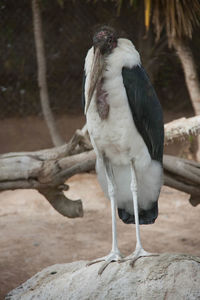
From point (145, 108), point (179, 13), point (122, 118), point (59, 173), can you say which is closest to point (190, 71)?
point (179, 13)

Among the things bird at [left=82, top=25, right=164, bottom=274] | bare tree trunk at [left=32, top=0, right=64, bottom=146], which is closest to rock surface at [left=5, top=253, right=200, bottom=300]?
bird at [left=82, top=25, right=164, bottom=274]

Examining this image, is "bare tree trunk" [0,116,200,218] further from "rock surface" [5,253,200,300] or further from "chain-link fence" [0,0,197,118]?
"chain-link fence" [0,0,197,118]

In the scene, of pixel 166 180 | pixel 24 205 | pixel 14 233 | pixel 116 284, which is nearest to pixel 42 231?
pixel 14 233

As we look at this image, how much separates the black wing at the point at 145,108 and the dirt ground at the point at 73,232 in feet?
6.84

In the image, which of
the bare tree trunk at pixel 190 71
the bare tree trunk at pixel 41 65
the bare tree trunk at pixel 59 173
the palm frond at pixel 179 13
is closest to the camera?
the bare tree trunk at pixel 59 173

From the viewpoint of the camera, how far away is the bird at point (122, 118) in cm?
383

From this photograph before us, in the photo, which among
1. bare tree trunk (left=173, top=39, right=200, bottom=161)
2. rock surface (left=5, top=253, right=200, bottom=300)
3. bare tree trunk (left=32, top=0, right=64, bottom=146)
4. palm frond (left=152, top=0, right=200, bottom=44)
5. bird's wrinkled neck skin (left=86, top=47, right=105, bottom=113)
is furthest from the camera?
bare tree trunk (left=32, top=0, right=64, bottom=146)

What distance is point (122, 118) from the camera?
388 cm

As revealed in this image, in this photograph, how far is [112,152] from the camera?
4.07 meters

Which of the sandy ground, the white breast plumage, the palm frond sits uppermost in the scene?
the white breast plumage

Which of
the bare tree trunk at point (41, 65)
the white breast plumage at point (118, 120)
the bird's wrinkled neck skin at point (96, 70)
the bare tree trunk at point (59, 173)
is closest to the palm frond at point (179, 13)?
the bare tree trunk at point (41, 65)

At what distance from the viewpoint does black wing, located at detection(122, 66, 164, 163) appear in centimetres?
385

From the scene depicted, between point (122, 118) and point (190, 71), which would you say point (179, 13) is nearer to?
point (190, 71)

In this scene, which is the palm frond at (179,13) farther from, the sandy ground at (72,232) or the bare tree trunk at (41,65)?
the sandy ground at (72,232)
